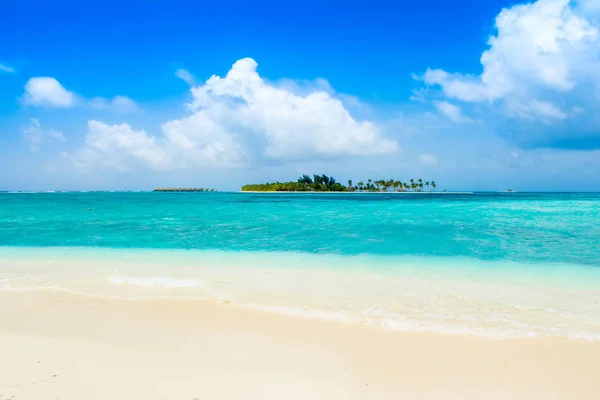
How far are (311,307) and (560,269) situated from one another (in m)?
8.34

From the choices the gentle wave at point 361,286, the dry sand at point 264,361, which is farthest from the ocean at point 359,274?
the dry sand at point 264,361

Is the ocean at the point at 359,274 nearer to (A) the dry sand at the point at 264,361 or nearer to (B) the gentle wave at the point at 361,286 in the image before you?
(B) the gentle wave at the point at 361,286

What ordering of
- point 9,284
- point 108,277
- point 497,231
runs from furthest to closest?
point 497,231, point 108,277, point 9,284

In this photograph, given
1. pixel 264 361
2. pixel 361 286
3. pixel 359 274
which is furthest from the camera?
pixel 359 274

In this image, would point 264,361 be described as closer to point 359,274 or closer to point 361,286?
point 361,286

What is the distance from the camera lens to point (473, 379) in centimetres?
387

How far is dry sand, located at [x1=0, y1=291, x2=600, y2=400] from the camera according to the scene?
141 inches

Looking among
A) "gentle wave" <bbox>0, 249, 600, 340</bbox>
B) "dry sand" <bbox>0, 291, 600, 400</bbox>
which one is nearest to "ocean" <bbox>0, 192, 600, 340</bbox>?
"gentle wave" <bbox>0, 249, 600, 340</bbox>

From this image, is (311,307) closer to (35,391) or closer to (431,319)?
(431,319)

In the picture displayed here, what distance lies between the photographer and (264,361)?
Result: 425cm

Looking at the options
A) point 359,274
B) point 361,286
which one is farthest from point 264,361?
point 359,274

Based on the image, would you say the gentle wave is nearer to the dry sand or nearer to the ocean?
the ocean

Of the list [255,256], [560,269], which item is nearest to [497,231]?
[560,269]

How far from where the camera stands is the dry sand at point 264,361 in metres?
3.59
